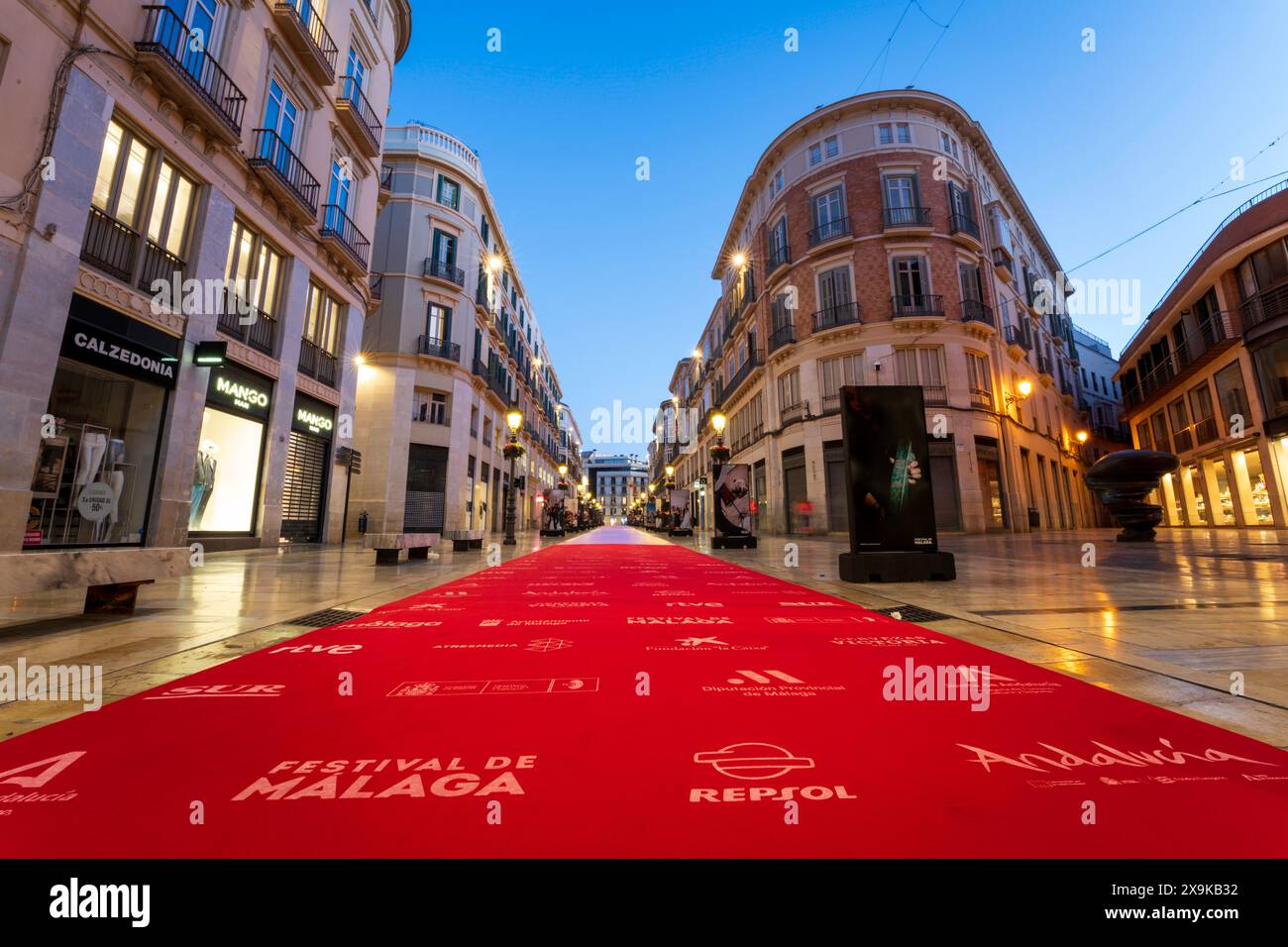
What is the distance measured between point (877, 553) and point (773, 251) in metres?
21.7

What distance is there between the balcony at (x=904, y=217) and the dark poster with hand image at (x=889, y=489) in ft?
57.1

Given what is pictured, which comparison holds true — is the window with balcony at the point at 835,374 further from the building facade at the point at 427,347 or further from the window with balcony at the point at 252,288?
the window with balcony at the point at 252,288

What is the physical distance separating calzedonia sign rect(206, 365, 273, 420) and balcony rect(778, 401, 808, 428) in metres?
18.4

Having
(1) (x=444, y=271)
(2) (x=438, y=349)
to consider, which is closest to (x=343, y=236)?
(2) (x=438, y=349)

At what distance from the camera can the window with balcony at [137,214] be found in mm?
8109

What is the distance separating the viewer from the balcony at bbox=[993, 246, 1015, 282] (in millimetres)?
22688

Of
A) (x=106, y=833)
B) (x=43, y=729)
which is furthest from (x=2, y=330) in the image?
(x=106, y=833)

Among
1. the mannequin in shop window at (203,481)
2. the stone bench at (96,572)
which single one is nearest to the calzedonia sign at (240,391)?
the mannequin in shop window at (203,481)

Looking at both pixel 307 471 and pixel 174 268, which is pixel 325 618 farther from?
pixel 307 471

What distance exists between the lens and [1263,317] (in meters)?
17.8

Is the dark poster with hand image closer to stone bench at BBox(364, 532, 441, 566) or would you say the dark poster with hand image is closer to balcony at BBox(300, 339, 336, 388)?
stone bench at BBox(364, 532, 441, 566)
